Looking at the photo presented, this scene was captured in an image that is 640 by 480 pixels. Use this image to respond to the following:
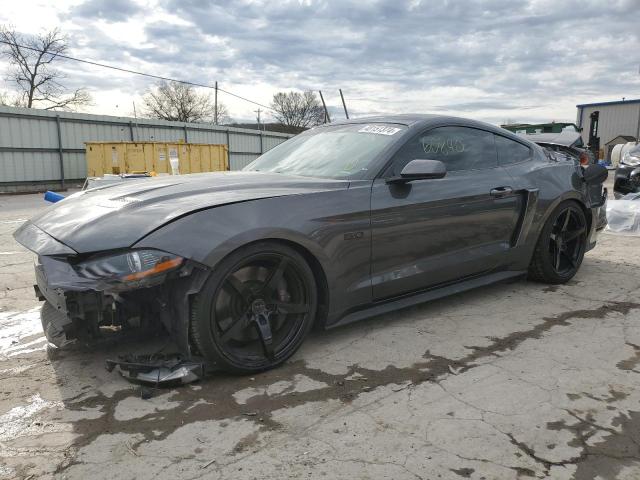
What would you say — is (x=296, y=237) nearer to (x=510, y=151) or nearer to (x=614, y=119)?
(x=510, y=151)

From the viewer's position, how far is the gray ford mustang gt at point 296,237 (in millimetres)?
2395

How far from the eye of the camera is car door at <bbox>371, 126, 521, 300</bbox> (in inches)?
122

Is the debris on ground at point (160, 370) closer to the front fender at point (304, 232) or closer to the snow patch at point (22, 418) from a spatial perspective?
the snow patch at point (22, 418)

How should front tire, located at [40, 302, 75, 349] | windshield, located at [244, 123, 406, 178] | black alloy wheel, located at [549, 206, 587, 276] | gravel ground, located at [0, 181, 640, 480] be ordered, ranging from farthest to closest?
black alloy wheel, located at [549, 206, 587, 276] < windshield, located at [244, 123, 406, 178] < front tire, located at [40, 302, 75, 349] < gravel ground, located at [0, 181, 640, 480]

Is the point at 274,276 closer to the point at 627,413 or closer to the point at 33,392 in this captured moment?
the point at 33,392

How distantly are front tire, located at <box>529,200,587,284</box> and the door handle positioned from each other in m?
0.61

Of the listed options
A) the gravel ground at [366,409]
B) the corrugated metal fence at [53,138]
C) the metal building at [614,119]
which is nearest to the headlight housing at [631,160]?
the gravel ground at [366,409]

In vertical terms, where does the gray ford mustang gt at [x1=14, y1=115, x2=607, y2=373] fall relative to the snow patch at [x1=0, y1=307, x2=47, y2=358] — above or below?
above

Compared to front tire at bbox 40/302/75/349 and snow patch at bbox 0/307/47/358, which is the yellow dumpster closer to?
snow patch at bbox 0/307/47/358

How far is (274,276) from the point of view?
2.69 metres

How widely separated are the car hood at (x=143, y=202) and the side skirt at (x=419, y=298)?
79 cm

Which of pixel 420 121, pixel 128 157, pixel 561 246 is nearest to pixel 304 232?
pixel 420 121

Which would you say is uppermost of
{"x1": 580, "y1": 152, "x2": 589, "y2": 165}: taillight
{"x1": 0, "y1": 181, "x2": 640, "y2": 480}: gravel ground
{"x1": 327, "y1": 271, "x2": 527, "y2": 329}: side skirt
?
{"x1": 580, "y1": 152, "x2": 589, "y2": 165}: taillight

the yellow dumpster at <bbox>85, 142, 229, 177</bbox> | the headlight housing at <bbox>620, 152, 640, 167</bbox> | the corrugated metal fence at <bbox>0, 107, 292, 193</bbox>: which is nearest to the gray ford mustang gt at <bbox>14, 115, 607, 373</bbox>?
the headlight housing at <bbox>620, 152, 640, 167</bbox>
